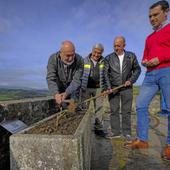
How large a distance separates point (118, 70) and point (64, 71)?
54.5 inches

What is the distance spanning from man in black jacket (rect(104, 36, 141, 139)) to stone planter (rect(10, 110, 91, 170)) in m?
3.63

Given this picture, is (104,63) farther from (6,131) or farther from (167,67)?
(6,131)

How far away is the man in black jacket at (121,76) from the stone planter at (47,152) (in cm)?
363

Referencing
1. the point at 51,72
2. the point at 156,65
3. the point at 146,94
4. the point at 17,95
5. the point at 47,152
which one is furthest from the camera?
the point at 17,95

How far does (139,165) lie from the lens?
4164mm

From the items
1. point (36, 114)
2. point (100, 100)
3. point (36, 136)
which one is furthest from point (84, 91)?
point (36, 136)

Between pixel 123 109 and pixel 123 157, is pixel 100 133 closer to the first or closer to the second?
pixel 123 109

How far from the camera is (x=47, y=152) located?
267cm

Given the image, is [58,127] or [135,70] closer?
[58,127]

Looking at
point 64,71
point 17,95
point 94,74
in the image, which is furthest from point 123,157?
point 17,95

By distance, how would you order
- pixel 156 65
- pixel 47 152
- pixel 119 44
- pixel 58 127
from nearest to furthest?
1. pixel 47 152
2. pixel 58 127
3. pixel 156 65
4. pixel 119 44

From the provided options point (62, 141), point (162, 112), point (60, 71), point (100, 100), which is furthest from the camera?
point (162, 112)

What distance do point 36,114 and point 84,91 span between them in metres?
1.87

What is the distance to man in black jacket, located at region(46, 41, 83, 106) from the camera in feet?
16.9
